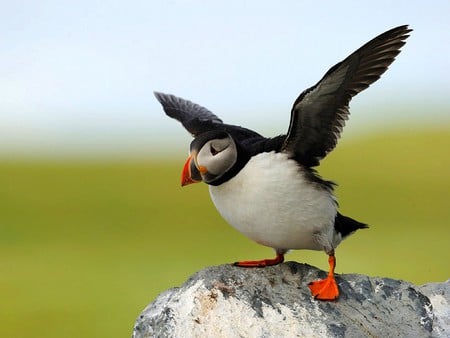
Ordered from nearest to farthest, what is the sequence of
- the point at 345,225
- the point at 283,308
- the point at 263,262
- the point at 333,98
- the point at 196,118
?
the point at 283,308 → the point at 333,98 → the point at 263,262 → the point at 345,225 → the point at 196,118

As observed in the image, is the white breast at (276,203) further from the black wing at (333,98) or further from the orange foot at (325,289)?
the orange foot at (325,289)

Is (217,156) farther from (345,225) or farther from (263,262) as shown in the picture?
(345,225)

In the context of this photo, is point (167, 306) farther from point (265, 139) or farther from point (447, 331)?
point (447, 331)

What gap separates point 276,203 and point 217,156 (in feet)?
1.77

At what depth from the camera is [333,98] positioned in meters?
5.99

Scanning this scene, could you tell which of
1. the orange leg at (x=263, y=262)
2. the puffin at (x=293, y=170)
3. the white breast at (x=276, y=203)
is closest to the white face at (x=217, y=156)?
the puffin at (x=293, y=170)

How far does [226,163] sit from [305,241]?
2.86 ft

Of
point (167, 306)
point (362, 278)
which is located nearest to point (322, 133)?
point (362, 278)

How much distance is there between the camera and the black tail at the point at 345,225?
6.58 meters

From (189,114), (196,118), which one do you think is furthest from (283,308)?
Answer: (189,114)

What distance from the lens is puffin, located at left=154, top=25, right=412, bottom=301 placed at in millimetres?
5902

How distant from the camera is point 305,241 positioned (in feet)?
20.7

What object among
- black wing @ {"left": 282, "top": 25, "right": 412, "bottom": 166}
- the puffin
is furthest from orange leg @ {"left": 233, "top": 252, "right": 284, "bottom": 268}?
black wing @ {"left": 282, "top": 25, "right": 412, "bottom": 166}

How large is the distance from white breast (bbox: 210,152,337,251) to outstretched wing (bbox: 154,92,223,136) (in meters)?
1.07
